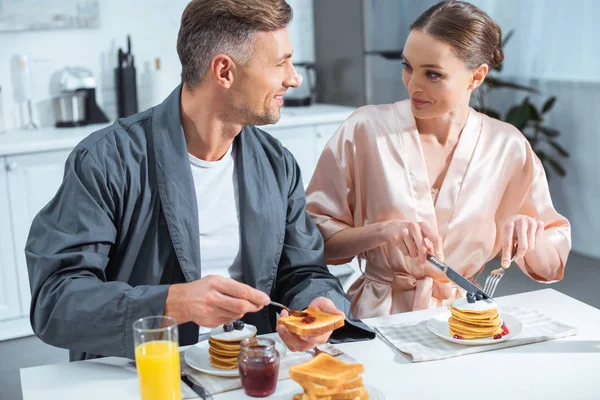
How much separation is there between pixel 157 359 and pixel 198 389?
0.20 metres

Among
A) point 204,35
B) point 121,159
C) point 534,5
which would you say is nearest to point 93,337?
point 121,159

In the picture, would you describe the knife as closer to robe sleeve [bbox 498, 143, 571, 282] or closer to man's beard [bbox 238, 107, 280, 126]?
robe sleeve [bbox 498, 143, 571, 282]

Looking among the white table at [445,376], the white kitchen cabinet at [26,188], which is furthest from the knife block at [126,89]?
the white table at [445,376]

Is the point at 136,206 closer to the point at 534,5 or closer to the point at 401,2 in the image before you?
the point at 401,2

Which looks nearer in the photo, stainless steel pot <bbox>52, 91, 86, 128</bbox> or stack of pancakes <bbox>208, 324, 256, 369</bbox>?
stack of pancakes <bbox>208, 324, 256, 369</bbox>

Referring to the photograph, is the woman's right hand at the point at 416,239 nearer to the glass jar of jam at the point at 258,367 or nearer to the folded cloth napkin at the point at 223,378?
the folded cloth napkin at the point at 223,378

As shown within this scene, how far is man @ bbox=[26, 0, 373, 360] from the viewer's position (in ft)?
5.28

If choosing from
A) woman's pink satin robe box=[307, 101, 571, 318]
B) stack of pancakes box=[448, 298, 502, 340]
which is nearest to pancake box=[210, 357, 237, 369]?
stack of pancakes box=[448, 298, 502, 340]

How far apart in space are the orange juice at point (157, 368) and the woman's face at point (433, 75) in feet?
3.50

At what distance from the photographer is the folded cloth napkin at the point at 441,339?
163 cm

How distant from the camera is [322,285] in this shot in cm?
189

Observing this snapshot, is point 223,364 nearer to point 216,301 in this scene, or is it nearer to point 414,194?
point 216,301

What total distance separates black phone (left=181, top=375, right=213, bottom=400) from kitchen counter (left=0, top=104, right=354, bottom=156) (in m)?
2.53

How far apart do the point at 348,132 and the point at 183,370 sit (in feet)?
2.99
